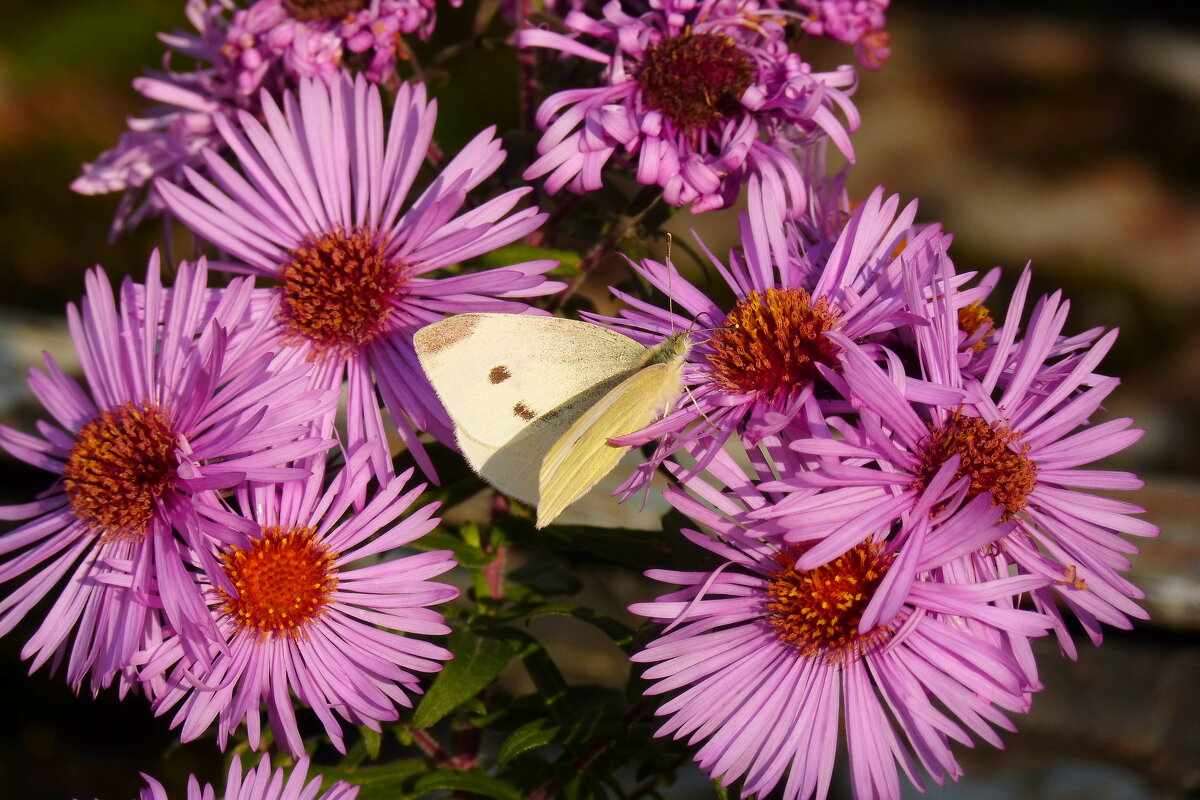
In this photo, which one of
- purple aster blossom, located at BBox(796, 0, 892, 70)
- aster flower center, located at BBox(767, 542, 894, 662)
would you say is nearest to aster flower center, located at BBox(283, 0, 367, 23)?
purple aster blossom, located at BBox(796, 0, 892, 70)

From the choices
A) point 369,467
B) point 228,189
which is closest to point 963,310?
point 369,467

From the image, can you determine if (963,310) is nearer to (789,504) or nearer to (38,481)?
(789,504)

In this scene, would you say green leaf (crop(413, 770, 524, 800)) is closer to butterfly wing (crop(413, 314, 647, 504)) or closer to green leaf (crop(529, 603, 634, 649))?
green leaf (crop(529, 603, 634, 649))

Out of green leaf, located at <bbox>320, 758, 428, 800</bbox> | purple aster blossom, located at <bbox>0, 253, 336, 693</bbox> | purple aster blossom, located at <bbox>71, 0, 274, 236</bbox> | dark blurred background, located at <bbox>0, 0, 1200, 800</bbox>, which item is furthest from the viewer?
dark blurred background, located at <bbox>0, 0, 1200, 800</bbox>

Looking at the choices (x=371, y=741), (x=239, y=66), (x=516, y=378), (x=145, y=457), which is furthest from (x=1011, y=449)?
(x=239, y=66)

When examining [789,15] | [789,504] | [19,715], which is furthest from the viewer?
[19,715]

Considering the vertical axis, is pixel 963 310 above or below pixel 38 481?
above
